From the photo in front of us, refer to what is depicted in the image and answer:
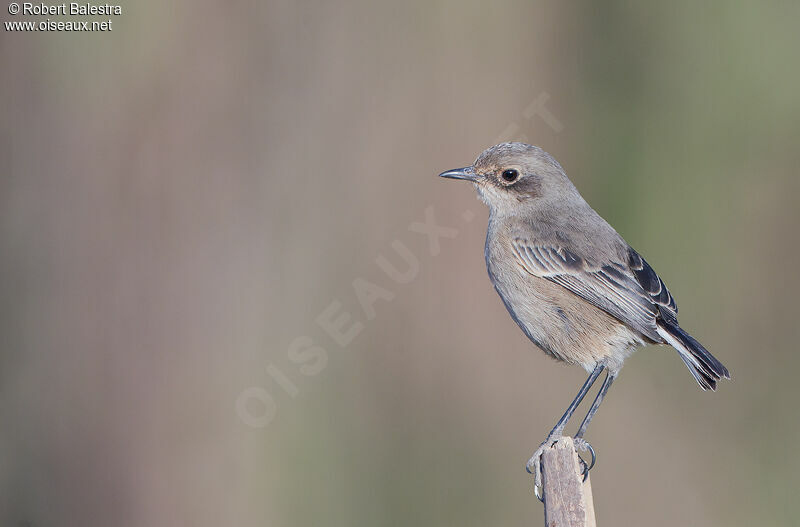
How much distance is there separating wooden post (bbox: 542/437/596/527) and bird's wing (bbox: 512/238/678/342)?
1111mm

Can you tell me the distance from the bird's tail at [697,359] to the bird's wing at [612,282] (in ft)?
0.26

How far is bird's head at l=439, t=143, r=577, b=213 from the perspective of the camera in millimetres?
5734

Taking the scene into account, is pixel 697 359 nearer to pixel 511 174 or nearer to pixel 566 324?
pixel 566 324

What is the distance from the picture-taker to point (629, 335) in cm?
512

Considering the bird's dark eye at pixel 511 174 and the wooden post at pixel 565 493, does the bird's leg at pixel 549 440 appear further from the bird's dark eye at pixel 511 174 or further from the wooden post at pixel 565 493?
the bird's dark eye at pixel 511 174

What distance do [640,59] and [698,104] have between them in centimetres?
72

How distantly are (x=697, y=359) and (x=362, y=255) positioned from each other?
145 inches

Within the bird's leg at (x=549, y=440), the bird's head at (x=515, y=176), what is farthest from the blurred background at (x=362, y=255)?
the bird's head at (x=515, y=176)

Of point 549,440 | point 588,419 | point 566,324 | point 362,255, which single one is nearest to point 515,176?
point 566,324

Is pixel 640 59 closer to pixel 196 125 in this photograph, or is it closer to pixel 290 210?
pixel 290 210

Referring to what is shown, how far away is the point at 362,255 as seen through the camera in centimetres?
780

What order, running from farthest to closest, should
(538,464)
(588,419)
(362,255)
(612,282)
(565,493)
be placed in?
(362,255), (588,419), (612,282), (538,464), (565,493)

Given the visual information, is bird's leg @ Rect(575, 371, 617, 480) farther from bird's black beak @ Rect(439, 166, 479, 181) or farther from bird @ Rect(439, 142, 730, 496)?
bird's black beak @ Rect(439, 166, 479, 181)

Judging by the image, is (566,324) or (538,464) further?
(566,324)
